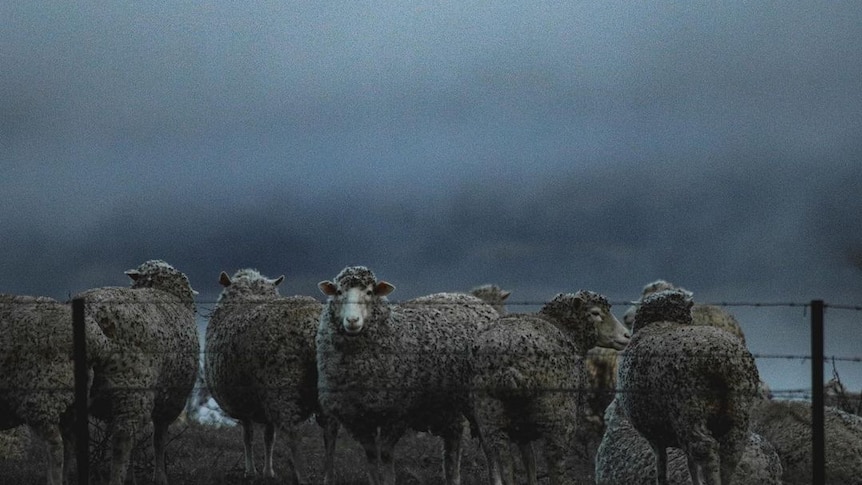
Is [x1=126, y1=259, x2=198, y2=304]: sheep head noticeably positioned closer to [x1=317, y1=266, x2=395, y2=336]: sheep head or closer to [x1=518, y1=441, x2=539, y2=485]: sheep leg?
[x1=317, y1=266, x2=395, y2=336]: sheep head

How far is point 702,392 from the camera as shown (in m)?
11.6

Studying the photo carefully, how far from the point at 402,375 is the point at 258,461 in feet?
20.1

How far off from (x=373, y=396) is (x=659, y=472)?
10.9 ft

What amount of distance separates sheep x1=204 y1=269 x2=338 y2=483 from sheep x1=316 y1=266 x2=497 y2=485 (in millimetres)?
729

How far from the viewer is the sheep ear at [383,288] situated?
41.6 feet

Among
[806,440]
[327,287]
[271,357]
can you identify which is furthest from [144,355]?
[806,440]

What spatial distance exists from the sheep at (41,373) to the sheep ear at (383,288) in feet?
9.77

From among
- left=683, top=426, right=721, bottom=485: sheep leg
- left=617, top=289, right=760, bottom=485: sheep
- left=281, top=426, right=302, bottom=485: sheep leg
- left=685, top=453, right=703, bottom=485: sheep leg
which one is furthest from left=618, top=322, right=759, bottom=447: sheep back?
left=281, top=426, right=302, bottom=485: sheep leg

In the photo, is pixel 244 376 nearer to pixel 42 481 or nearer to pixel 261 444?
pixel 42 481

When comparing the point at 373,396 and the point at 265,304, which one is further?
the point at 265,304

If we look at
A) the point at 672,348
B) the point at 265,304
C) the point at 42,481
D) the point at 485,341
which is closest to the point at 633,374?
the point at 672,348

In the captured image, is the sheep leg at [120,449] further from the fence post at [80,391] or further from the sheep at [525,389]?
the sheep at [525,389]

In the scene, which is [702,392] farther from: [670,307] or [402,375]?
[402,375]

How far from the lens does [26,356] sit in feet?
38.9
